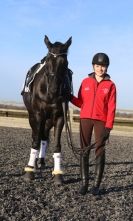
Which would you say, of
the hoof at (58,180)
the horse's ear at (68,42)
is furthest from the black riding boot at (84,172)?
the horse's ear at (68,42)

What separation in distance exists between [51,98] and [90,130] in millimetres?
878

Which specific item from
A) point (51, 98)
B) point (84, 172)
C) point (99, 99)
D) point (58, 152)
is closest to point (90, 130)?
point (99, 99)

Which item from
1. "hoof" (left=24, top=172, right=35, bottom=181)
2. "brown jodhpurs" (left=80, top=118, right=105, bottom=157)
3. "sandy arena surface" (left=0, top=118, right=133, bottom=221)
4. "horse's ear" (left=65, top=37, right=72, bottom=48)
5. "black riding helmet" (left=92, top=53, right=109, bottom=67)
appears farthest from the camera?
"hoof" (left=24, top=172, right=35, bottom=181)

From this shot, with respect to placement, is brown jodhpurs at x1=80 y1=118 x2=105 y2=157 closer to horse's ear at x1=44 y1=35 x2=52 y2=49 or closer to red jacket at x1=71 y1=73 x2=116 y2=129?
red jacket at x1=71 y1=73 x2=116 y2=129

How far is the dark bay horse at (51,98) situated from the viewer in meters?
6.89

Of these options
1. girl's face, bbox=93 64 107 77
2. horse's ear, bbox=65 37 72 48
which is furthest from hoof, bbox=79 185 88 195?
horse's ear, bbox=65 37 72 48

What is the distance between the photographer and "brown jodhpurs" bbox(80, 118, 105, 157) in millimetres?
6711

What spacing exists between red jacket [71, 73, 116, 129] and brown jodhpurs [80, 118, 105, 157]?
84 mm

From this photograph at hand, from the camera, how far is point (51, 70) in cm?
690

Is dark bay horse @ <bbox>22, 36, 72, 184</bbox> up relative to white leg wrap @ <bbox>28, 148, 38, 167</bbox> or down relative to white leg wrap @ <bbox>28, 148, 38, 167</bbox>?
up

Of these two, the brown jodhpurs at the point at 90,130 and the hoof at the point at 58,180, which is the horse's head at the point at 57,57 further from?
the hoof at the point at 58,180

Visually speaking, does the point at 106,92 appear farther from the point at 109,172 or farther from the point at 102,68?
the point at 109,172

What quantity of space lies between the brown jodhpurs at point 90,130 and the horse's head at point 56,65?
66 cm

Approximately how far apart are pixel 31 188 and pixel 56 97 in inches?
56.7
